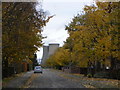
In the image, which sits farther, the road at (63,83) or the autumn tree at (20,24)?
the autumn tree at (20,24)

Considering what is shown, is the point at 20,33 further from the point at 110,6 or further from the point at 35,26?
the point at 110,6

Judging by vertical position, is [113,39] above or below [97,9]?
below

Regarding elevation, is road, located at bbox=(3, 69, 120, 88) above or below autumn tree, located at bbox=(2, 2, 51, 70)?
below

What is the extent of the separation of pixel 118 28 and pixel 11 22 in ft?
28.1

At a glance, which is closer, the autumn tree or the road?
the road

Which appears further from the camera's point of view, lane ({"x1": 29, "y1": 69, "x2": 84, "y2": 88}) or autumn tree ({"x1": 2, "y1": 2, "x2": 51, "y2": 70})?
autumn tree ({"x1": 2, "y1": 2, "x2": 51, "y2": 70})

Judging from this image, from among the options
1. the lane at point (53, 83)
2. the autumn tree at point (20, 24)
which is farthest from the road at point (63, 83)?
the autumn tree at point (20, 24)

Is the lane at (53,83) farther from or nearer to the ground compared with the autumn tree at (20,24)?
nearer to the ground

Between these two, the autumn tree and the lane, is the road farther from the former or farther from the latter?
the autumn tree

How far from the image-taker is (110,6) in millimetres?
27984

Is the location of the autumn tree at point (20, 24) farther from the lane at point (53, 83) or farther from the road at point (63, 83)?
the lane at point (53, 83)

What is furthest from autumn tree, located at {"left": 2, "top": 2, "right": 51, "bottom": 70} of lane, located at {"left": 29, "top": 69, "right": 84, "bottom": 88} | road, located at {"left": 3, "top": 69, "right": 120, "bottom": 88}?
lane, located at {"left": 29, "top": 69, "right": 84, "bottom": 88}

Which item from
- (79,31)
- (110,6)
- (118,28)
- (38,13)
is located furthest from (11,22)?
(79,31)

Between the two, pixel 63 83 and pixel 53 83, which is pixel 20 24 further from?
pixel 63 83
